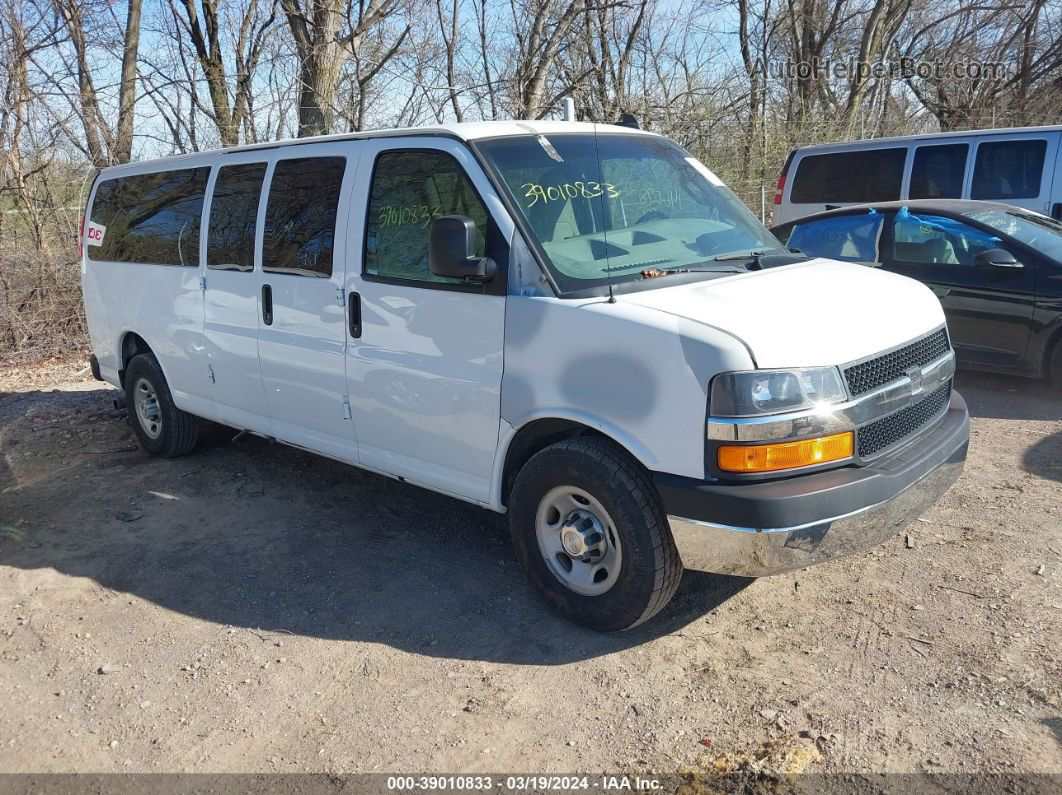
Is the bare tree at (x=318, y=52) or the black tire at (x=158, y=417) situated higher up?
the bare tree at (x=318, y=52)

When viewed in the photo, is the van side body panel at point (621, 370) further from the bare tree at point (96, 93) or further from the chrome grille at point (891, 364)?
the bare tree at point (96, 93)

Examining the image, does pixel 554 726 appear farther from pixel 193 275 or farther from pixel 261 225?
pixel 193 275

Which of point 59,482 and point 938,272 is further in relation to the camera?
point 938,272

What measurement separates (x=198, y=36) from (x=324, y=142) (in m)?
11.7

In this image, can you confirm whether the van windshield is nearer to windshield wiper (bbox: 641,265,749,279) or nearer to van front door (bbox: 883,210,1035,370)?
windshield wiper (bbox: 641,265,749,279)

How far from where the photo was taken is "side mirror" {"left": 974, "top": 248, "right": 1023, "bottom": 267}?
22.3ft

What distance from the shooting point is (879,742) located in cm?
303

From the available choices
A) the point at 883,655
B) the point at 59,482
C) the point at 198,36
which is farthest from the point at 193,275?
the point at 198,36

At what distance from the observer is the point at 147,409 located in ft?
21.7

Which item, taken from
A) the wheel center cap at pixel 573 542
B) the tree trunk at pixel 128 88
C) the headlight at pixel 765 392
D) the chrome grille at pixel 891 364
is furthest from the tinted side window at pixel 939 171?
the tree trunk at pixel 128 88

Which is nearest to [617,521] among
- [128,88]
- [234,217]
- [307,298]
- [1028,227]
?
[307,298]

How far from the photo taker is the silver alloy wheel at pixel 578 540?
3670mm

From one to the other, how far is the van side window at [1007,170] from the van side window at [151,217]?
7.60 meters

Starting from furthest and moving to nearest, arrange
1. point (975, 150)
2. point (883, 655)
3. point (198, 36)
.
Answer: point (198, 36)
point (975, 150)
point (883, 655)
